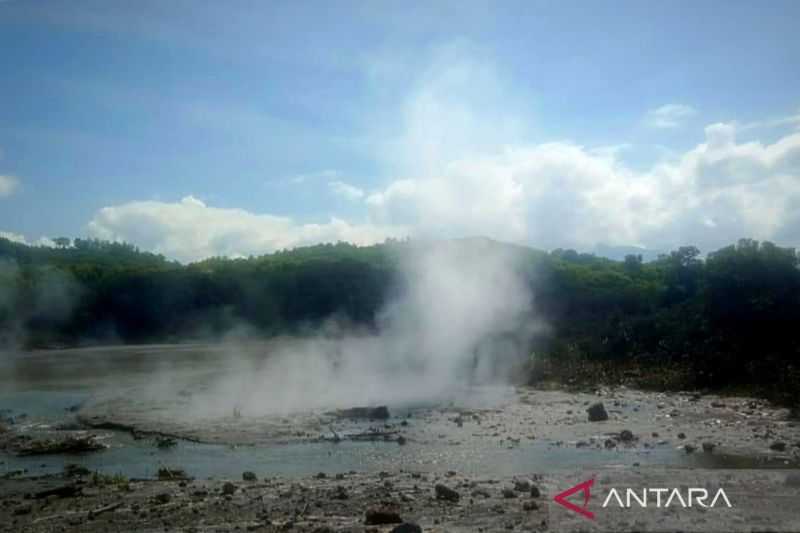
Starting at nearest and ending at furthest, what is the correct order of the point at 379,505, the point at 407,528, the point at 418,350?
the point at 407,528 → the point at 379,505 → the point at 418,350

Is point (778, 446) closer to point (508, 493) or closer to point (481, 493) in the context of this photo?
point (508, 493)

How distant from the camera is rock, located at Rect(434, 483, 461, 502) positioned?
34.6 ft

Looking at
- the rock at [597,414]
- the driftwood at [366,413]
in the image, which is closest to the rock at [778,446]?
the rock at [597,414]

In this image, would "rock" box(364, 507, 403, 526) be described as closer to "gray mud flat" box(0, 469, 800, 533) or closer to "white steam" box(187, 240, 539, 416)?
"gray mud flat" box(0, 469, 800, 533)

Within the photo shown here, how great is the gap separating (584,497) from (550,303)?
3277 centimetres

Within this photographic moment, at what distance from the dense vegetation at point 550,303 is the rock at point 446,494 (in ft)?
43.7

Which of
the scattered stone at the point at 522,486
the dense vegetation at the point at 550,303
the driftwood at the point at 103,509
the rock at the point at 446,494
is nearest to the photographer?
the rock at the point at 446,494

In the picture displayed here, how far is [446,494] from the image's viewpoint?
10633 mm

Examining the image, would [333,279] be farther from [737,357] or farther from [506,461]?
[506,461]

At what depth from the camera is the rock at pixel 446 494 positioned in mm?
10555

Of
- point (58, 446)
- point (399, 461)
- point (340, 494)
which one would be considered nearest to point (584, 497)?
point (340, 494)

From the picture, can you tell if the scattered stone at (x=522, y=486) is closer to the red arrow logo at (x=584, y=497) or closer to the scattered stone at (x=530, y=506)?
the red arrow logo at (x=584, y=497)

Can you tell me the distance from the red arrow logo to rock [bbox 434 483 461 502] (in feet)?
4.36

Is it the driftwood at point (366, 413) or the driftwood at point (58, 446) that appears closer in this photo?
the driftwood at point (58, 446)
